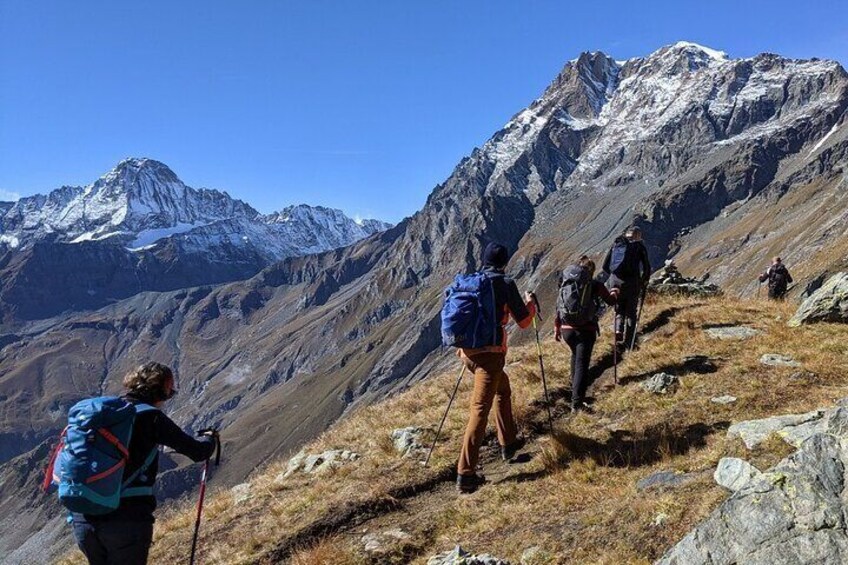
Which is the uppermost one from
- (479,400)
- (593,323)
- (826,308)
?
(593,323)

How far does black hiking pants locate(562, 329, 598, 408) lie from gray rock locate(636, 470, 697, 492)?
4061mm

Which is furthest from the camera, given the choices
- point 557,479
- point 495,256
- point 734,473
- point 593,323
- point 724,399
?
point 593,323

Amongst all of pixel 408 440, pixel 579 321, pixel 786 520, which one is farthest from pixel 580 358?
pixel 786 520

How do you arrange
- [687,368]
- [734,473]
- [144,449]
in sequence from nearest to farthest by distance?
[144,449] → [734,473] → [687,368]

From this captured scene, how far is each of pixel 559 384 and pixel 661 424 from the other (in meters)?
4.12

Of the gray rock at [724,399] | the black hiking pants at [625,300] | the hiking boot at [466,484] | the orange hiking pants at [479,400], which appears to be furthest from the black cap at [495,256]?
the black hiking pants at [625,300]

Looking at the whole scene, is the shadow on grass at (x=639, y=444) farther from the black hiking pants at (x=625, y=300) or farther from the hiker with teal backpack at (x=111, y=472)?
the hiker with teal backpack at (x=111, y=472)

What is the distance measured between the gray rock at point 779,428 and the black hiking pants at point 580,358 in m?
3.58

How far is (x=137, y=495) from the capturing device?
6938 mm

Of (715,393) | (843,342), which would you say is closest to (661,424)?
(715,393)

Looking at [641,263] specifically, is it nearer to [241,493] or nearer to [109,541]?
[241,493]

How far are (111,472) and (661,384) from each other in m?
10.7

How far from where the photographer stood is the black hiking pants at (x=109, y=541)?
6773 mm

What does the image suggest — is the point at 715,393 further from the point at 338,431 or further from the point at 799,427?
the point at 338,431
